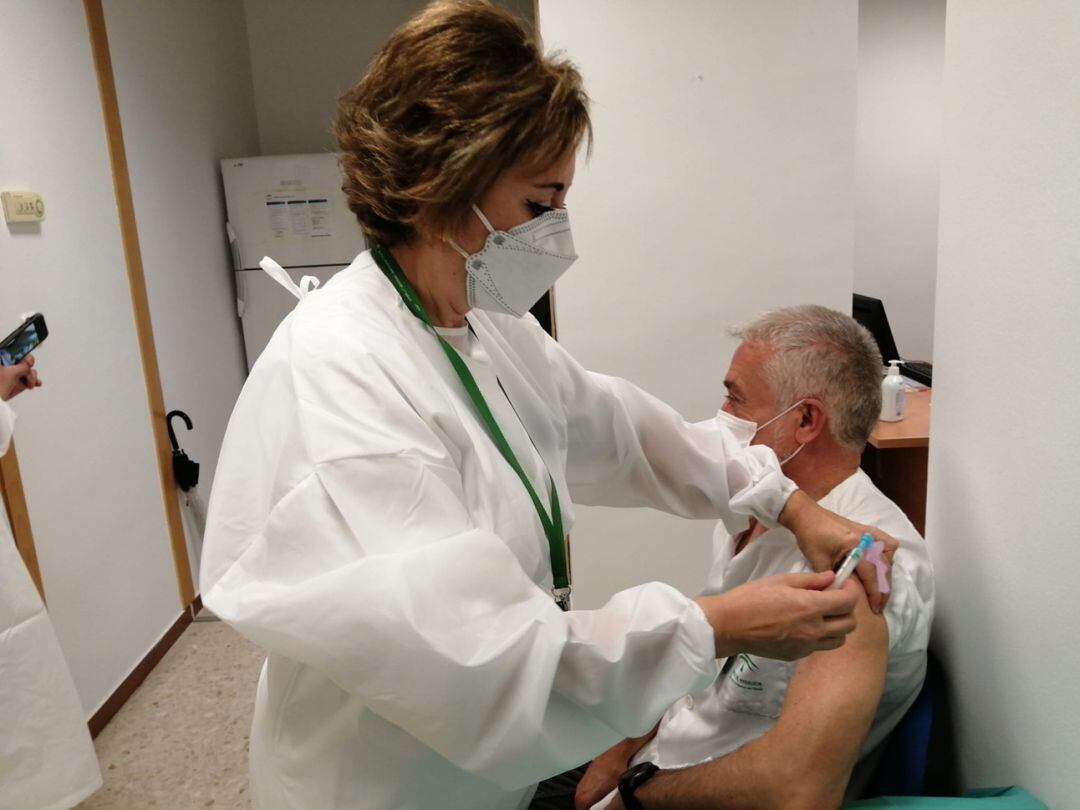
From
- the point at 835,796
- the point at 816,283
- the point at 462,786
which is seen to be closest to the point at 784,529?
the point at 835,796

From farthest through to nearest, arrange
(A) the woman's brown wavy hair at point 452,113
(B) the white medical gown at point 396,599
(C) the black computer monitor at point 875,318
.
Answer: (C) the black computer monitor at point 875,318 < (A) the woman's brown wavy hair at point 452,113 < (B) the white medical gown at point 396,599

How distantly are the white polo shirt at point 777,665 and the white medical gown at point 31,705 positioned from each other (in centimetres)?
136

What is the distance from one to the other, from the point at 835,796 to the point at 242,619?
2.53 ft

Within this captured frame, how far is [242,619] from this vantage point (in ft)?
2.63

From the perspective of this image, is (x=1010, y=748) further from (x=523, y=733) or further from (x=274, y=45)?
(x=274, y=45)

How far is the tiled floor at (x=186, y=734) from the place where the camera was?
2.27 meters

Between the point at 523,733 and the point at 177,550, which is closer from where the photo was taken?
the point at 523,733

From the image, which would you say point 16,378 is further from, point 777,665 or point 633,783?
point 777,665

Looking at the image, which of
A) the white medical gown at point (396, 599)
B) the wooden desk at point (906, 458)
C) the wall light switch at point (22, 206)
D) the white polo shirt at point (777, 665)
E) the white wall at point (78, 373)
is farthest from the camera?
the wooden desk at point (906, 458)

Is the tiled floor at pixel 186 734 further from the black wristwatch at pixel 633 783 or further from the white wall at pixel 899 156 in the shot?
the white wall at pixel 899 156

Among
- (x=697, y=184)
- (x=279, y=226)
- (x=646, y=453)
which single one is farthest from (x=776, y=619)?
(x=279, y=226)

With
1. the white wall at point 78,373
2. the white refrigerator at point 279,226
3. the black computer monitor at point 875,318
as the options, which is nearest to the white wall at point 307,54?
the white refrigerator at point 279,226

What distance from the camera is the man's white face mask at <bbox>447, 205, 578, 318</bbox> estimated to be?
1.06m

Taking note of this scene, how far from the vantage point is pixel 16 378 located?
2041mm
